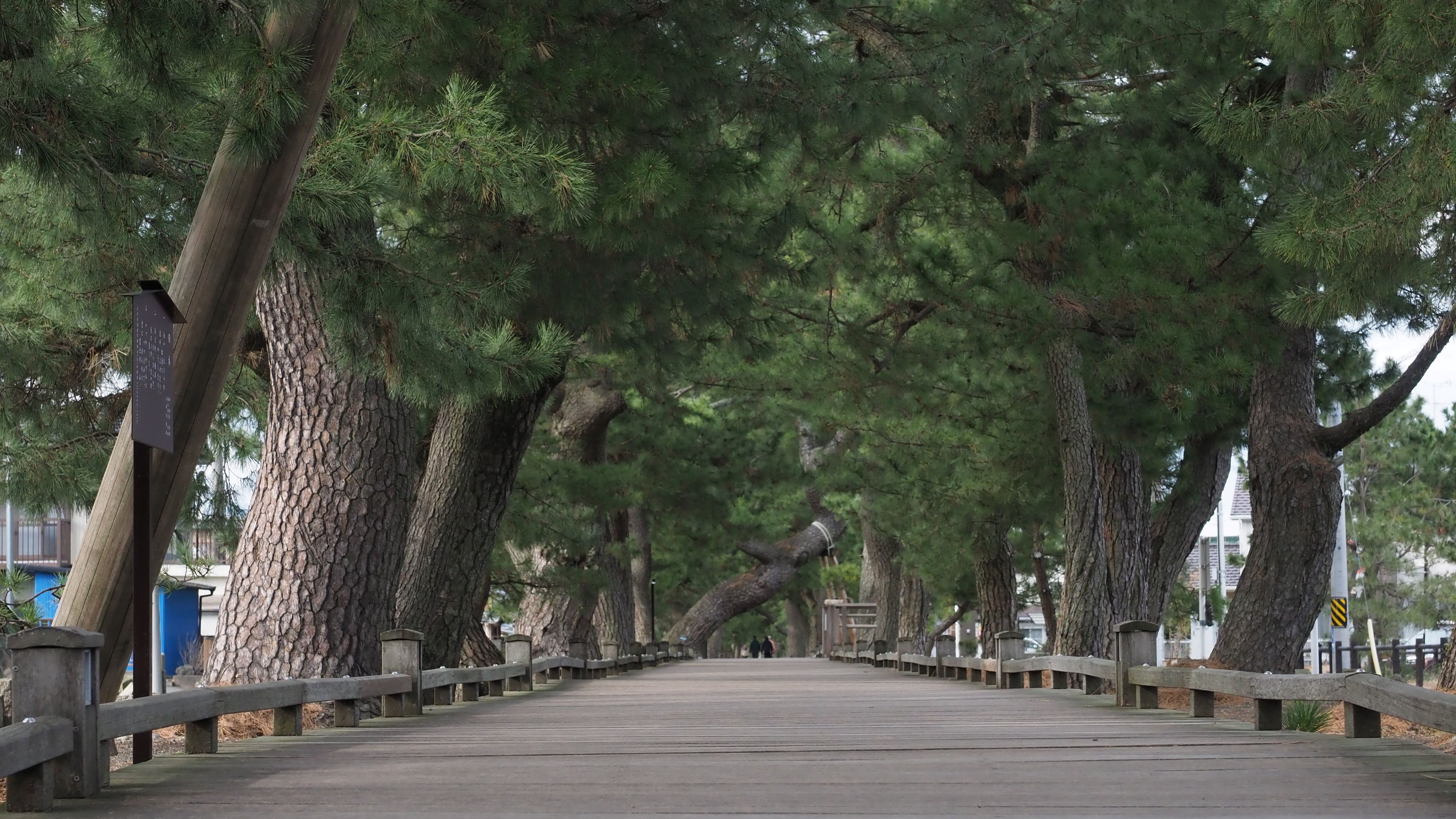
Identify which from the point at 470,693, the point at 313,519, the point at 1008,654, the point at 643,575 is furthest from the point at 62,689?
the point at 643,575

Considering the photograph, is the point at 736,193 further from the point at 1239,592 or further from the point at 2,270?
the point at 1239,592

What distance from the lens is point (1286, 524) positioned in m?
14.0

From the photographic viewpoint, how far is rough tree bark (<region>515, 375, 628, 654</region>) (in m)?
20.6

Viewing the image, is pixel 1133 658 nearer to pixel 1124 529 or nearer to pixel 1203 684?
pixel 1203 684

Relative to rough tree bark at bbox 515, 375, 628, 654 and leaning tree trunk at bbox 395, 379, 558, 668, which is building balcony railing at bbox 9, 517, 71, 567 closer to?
rough tree bark at bbox 515, 375, 628, 654

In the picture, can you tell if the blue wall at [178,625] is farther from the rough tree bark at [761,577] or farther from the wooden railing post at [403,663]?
the wooden railing post at [403,663]

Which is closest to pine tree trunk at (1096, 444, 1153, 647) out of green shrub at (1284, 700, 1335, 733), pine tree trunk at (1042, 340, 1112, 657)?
pine tree trunk at (1042, 340, 1112, 657)

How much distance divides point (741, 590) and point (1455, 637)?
2563cm

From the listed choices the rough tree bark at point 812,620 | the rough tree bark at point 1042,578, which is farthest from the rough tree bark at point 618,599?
the rough tree bark at point 812,620

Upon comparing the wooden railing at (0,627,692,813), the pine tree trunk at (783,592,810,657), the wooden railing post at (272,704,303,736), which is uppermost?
the wooden railing at (0,627,692,813)

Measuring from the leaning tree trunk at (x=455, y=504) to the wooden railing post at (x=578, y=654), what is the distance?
6.13 m

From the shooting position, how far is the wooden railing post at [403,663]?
968 cm

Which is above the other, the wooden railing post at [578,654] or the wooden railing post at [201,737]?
the wooden railing post at [201,737]

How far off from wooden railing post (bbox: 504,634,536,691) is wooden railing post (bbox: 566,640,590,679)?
3817 millimetres
